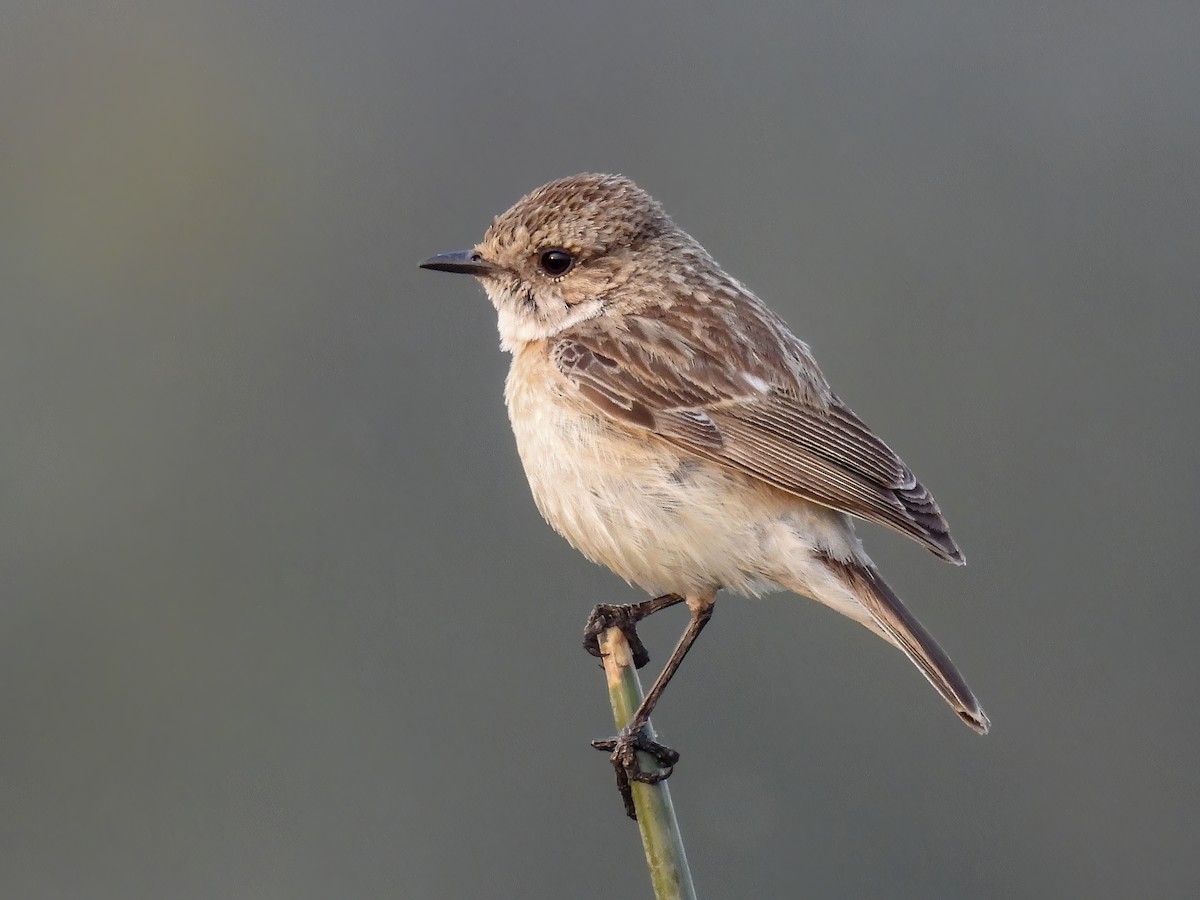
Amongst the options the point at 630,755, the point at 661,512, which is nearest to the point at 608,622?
the point at 661,512

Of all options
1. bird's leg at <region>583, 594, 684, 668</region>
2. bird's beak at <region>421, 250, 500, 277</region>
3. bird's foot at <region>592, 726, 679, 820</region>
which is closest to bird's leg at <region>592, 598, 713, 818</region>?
bird's foot at <region>592, 726, 679, 820</region>

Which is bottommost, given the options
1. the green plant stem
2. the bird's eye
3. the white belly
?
the green plant stem

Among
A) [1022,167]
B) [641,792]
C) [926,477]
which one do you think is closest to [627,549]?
[641,792]

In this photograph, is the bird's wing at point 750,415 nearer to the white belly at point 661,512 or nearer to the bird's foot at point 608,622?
the white belly at point 661,512

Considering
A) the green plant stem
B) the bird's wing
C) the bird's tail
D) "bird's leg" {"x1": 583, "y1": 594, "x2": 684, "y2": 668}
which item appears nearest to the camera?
the green plant stem

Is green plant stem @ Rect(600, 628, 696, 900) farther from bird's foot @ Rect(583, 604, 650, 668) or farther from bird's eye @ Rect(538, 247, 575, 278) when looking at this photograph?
bird's eye @ Rect(538, 247, 575, 278)

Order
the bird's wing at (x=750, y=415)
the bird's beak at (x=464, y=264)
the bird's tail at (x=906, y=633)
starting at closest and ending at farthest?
the bird's tail at (x=906, y=633) < the bird's wing at (x=750, y=415) < the bird's beak at (x=464, y=264)

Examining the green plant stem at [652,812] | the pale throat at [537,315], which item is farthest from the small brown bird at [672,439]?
the green plant stem at [652,812]

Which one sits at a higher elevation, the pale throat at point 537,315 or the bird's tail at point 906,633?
the pale throat at point 537,315
